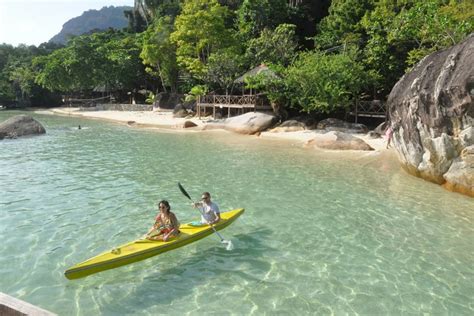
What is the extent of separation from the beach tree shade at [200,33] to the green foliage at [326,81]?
11205mm

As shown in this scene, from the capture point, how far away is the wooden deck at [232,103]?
30.4 metres

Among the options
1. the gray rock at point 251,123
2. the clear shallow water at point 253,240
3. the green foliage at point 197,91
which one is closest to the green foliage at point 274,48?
the green foliage at point 197,91

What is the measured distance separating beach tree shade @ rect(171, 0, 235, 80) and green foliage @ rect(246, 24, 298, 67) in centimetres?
337

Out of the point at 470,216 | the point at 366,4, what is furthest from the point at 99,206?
the point at 366,4

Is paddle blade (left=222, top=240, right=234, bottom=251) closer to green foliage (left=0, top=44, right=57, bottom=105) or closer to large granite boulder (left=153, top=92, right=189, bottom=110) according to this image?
large granite boulder (left=153, top=92, right=189, bottom=110)

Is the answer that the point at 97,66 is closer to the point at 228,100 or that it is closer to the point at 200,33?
the point at 200,33

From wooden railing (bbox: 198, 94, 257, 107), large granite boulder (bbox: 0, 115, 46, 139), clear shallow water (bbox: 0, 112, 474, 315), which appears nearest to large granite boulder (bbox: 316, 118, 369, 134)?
wooden railing (bbox: 198, 94, 257, 107)

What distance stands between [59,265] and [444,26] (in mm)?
19923

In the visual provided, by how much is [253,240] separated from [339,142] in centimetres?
1294

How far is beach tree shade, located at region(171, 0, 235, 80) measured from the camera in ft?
112

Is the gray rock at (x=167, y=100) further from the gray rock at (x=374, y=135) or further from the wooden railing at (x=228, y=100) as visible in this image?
the gray rock at (x=374, y=135)

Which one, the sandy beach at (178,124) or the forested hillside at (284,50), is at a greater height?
the forested hillside at (284,50)

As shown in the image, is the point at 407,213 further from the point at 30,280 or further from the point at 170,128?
the point at 170,128

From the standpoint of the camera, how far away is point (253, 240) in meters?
8.49
